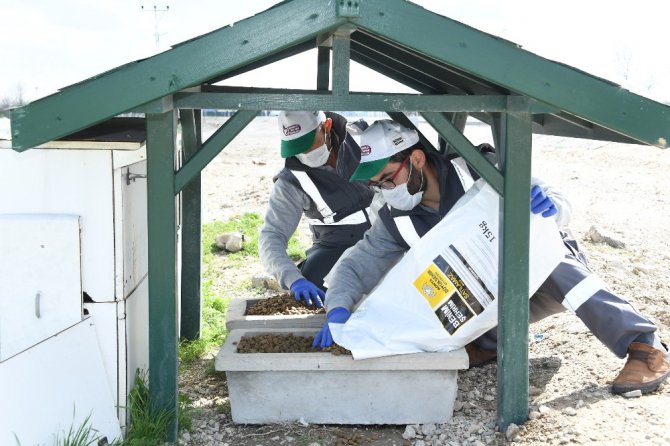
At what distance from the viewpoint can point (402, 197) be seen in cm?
477

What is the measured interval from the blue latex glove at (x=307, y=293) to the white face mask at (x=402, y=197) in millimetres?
939

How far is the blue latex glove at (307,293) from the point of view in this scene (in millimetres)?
5387

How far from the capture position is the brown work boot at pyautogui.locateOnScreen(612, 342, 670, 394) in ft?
14.3

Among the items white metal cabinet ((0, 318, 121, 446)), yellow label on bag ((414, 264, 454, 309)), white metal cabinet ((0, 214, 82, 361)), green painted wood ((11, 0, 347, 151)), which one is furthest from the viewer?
yellow label on bag ((414, 264, 454, 309))

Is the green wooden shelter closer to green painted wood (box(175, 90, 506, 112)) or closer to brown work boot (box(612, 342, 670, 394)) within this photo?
green painted wood (box(175, 90, 506, 112))

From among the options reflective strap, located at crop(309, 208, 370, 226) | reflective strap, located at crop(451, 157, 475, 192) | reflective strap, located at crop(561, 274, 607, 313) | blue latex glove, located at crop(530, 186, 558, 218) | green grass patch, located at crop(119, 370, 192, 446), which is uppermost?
reflective strap, located at crop(451, 157, 475, 192)

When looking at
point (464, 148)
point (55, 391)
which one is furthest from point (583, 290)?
point (55, 391)

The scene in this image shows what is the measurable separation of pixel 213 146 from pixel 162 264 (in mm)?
628

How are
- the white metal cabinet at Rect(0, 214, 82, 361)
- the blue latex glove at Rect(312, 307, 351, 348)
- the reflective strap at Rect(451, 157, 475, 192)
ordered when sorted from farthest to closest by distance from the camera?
the reflective strap at Rect(451, 157, 475, 192) < the blue latex glove at Rect(312, 307, 351, 348) < the white metal cabinet at Rect(0, 214, 82, 361)

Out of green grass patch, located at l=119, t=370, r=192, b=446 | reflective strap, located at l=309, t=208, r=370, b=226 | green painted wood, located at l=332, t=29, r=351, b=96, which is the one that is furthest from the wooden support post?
reflective strap, located at l=309, t=208, r=370, b=226

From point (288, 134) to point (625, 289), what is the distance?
10.6ft

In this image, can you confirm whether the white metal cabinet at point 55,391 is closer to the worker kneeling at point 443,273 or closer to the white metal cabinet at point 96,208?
the white metal cabinet at point 96,208

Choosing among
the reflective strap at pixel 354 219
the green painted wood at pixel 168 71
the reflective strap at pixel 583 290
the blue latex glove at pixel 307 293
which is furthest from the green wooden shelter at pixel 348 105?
the reflective strap at pixel 354 219

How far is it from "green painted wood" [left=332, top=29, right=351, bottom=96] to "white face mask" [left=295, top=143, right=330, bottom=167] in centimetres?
192
